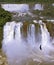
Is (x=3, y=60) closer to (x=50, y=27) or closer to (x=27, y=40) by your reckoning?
(x=27, y=40)

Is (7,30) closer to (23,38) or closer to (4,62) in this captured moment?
(23,38)

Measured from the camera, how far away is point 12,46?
16125mm

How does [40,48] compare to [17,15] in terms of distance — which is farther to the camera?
[17,15]

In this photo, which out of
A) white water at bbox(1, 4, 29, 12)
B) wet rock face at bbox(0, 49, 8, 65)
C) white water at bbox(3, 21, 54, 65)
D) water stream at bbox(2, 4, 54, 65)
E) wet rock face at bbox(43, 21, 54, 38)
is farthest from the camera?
white water at bbox(1, 4, 29, 12)

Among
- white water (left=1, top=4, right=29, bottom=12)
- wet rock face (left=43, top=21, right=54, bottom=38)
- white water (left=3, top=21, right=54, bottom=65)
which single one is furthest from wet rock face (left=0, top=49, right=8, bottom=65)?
white water (left=1, top=4, right=29, bottom=12)

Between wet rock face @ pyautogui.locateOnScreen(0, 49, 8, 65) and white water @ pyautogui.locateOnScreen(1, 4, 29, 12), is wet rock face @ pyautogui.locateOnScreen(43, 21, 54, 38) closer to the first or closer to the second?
wet rock face @ pyautogui.locateOnScreen(0, 49, 8, 65)

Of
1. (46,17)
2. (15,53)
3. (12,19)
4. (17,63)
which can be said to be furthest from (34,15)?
(17,63)

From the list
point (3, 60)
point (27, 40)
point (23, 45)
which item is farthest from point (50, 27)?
point (3, 60)

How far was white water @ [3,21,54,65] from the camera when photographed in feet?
47.5

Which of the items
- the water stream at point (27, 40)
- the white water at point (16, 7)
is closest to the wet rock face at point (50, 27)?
the water stream at point (27, 40)

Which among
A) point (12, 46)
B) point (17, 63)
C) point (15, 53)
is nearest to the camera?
point (17, 63)

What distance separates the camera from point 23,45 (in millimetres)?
16234

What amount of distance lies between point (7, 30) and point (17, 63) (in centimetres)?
395

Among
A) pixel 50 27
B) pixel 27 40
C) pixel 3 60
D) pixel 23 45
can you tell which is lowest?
pixel 3 60
